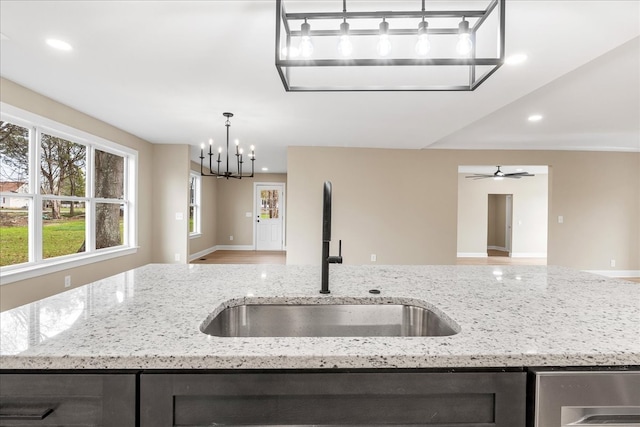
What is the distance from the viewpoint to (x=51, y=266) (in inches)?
132

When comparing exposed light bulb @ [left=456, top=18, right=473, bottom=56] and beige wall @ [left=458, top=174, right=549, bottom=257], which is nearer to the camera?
exposed light bulb @ [left=456, top=18, right=473, bottom=56]

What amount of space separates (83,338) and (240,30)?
6.28 feet

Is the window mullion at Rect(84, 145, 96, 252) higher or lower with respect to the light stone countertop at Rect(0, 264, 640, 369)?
higher

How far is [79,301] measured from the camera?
1.05 m

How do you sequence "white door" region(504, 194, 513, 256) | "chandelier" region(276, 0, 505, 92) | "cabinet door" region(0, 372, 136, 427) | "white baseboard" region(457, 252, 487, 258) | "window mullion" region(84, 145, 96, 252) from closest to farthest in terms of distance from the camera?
"cabinet door" region(0, 372, 136, 427), "chandelier" region(276, 0, 505, 92), "window mullion" region(84, 145, 96, 252), "white baseboard" region(457, 252, 487, 258), "white door" region(504, 194, 513, 256)

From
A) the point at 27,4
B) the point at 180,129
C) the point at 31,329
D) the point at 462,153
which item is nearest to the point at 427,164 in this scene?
the point at 462,153

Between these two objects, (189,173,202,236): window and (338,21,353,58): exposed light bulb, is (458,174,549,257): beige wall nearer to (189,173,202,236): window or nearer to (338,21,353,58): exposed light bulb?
(189,173,202,236): window

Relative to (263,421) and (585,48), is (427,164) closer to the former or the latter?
(585,48)

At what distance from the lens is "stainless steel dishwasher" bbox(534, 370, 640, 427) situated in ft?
2.27

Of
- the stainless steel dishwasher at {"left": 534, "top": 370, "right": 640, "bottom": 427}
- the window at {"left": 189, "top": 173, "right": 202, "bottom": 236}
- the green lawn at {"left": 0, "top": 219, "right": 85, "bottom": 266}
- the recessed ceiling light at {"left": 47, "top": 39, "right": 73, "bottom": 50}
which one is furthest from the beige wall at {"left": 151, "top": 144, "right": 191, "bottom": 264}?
the stainless steel dishwasher at {"left": 534, "top": 370, "right": 640, "bottom": 427}

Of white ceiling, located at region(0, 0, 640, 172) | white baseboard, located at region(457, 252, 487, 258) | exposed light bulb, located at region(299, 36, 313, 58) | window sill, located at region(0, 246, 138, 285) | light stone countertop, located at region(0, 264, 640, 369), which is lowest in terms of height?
white baseboard, located at region(457, 252, 487, 258)

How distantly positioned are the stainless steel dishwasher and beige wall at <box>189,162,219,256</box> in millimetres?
7476

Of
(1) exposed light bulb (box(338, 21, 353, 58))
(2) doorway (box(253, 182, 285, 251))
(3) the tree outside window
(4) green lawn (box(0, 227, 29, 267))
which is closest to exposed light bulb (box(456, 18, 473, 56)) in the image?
(1) exposed light bulb (box(338, 21, 353, 58))

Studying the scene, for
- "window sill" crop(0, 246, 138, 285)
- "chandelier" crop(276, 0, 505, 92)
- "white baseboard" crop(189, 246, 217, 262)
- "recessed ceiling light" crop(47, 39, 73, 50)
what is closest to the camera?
"chandelier" crop(276, 0, 505, 92)
